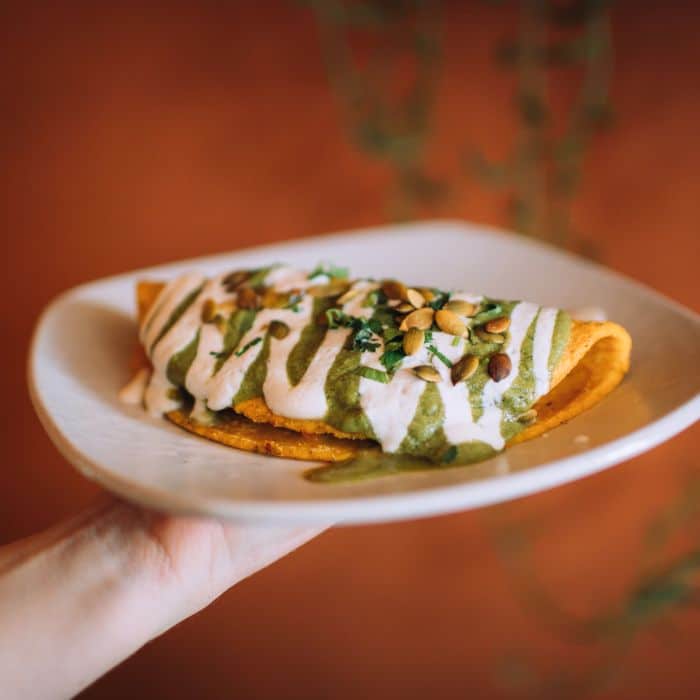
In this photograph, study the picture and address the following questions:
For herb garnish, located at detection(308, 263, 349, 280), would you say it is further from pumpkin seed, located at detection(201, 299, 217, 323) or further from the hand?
the hand

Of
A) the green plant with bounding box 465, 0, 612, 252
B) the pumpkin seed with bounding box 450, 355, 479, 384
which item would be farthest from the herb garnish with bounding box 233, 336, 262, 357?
the green plant with bounding box 465, 0, 612, 252

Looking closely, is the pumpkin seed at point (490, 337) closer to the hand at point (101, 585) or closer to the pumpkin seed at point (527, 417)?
the pumpkin seed at point (527, 417)

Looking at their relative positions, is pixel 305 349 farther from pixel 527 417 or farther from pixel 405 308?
pixel 527 417

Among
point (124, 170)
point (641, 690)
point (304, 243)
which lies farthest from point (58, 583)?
point (641, 690)

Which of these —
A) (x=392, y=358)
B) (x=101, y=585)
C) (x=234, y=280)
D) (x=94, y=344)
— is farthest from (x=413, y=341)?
(x=94, y=344)

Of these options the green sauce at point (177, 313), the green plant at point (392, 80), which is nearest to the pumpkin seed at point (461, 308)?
the green sauce at point (177, 313)

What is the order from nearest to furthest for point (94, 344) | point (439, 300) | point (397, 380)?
point (397, 380), point (439, 300), point (94, 344)

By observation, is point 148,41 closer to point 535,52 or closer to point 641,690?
point 535,52
